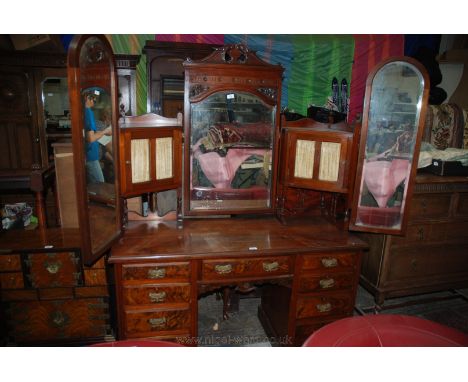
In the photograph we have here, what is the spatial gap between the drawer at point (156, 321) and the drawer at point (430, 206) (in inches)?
76.8

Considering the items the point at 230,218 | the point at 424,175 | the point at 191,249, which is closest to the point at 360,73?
the point at 424,175

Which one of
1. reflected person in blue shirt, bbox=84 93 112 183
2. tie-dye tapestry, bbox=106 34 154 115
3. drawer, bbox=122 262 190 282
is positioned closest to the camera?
reflected person in blue shirt, bbox=84 93 112 183

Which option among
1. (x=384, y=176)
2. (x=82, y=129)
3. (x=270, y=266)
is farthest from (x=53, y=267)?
(x=384, y=176)

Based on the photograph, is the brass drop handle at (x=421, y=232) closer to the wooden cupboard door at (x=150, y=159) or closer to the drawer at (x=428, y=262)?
the drawer at (x=428, y=262)

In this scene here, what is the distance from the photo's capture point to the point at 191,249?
2023 millimetres

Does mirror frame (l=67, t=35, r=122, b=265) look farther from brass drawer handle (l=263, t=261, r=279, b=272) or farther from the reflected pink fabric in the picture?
the reflected pink fabric

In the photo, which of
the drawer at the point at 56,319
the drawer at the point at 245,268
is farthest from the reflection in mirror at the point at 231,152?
the drawer at the point at 56,319

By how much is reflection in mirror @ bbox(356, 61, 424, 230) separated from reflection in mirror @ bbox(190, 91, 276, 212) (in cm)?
66

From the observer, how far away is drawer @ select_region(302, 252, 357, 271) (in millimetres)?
2164

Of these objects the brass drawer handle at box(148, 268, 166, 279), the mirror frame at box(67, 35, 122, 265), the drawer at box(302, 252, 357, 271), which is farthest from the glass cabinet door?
the mirror frame at box(67, 35, 122, 265)

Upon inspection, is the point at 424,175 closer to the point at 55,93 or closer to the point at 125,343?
the point at 125,343

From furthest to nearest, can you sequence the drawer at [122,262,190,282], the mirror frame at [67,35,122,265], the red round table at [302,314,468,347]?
the drawer at [122,262,190,282] < the mirror frame at [67,35,122,265] < the red round table at [302,314,468,347]

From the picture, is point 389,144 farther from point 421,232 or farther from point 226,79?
point 226,79

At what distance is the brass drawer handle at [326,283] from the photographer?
87.4 inches
